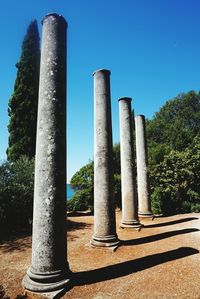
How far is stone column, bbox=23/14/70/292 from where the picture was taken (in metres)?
6.38

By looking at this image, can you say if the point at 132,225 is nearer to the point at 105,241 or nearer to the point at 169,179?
the point at 105,241

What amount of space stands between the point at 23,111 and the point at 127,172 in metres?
15.5

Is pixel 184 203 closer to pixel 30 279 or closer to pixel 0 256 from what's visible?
pixel 0 256

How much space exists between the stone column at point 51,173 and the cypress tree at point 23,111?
59.7 ft

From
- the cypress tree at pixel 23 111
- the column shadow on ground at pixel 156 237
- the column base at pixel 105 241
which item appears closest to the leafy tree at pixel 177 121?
the cypress tree at pixel 23 111

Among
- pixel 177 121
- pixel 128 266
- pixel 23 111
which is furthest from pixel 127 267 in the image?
pixel 177 121

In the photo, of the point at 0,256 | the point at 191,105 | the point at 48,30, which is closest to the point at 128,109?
the point at 48,30

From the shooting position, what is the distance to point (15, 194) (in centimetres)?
1513

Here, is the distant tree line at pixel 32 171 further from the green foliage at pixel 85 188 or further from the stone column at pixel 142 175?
the stone column at pixel 142 175

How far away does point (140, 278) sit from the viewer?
7.22 m

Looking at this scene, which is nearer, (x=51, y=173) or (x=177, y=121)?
(x=51, y=173)

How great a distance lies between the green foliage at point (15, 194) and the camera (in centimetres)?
1480

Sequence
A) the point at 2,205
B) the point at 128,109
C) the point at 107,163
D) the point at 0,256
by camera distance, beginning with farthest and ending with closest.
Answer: the point at 128,109 < the point at 2,205 < the point at 107,163 < the point at 0,256

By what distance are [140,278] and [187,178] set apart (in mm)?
16824
